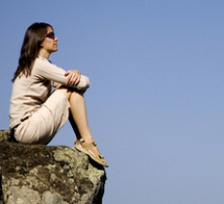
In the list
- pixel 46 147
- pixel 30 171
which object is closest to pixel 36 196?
pixel 30 171

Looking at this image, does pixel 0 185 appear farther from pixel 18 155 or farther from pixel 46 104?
pixel 46 104

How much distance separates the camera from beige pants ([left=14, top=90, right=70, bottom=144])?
7.34m

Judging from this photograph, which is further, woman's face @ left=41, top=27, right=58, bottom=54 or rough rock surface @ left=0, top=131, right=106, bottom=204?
woman's face @ left=41, top=27, right=58, bottom=54

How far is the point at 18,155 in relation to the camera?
6.89 m

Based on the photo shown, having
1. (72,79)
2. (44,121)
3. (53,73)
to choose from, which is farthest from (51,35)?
(44,121)

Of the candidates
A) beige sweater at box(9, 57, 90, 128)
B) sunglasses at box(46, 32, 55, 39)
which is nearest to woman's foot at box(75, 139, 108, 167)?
beige sweater at box(9, 57, 90, 128)

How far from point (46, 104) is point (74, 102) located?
16.0 inches

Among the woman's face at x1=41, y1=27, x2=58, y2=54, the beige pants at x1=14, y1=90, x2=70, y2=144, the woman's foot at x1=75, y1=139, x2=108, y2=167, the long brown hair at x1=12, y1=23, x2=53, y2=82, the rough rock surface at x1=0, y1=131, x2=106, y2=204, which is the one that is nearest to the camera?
the rough rock surface at x1=0, y1=131, x2=106, y2=204

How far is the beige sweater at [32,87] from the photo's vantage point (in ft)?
24.5

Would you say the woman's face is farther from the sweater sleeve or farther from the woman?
the sweater sleeve

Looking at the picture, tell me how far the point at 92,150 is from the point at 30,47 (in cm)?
179

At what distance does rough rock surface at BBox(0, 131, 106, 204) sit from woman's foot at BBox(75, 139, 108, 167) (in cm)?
11

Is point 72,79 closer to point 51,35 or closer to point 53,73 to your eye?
point 53,73

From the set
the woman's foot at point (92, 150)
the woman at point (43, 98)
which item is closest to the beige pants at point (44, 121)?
the woman at point (43, 98)
